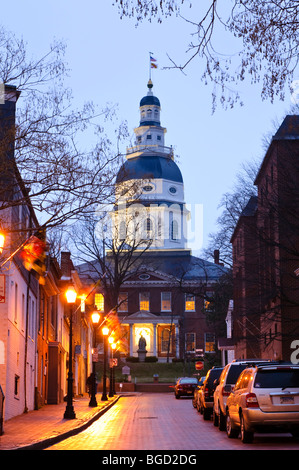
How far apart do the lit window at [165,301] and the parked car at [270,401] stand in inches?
3685

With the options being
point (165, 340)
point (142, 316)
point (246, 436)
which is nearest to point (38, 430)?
point (246, 436)

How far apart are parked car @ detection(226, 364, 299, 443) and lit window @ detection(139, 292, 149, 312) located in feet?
308

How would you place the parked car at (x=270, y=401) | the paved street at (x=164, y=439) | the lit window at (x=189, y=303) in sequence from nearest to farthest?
the paved street at (x=164, y=439), the parked car at (x=270, y=401), the lit window at (x=189, y=303)

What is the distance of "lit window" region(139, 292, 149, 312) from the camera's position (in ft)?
366

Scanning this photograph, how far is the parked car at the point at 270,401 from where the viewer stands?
17.0 metres

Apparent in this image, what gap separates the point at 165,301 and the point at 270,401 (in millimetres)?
95040

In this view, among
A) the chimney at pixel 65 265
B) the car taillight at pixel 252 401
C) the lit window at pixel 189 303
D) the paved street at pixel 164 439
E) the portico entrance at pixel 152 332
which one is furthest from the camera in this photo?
the lit window at pixel 189 303

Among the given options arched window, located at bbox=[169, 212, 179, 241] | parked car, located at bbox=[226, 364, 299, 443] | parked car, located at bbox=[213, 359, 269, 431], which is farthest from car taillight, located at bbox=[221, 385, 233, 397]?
arched window, located at bbox=[169, 212, 179, 241]

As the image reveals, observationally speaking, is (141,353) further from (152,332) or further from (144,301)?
(144,301)

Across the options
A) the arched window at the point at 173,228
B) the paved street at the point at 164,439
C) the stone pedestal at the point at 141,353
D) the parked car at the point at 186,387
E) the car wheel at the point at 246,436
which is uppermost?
the arched window at the point at 173,228

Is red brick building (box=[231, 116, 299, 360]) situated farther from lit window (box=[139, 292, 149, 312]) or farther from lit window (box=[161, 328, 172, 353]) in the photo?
lit window (box=[139, 292, 149, 312])

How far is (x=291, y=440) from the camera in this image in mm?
18203

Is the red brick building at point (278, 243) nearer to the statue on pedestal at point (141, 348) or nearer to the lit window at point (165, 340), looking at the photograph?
the statue on pedestal at point (141, 348)

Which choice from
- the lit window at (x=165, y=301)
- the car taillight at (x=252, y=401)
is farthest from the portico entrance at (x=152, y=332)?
the car taillight at (x=252, y=401)
